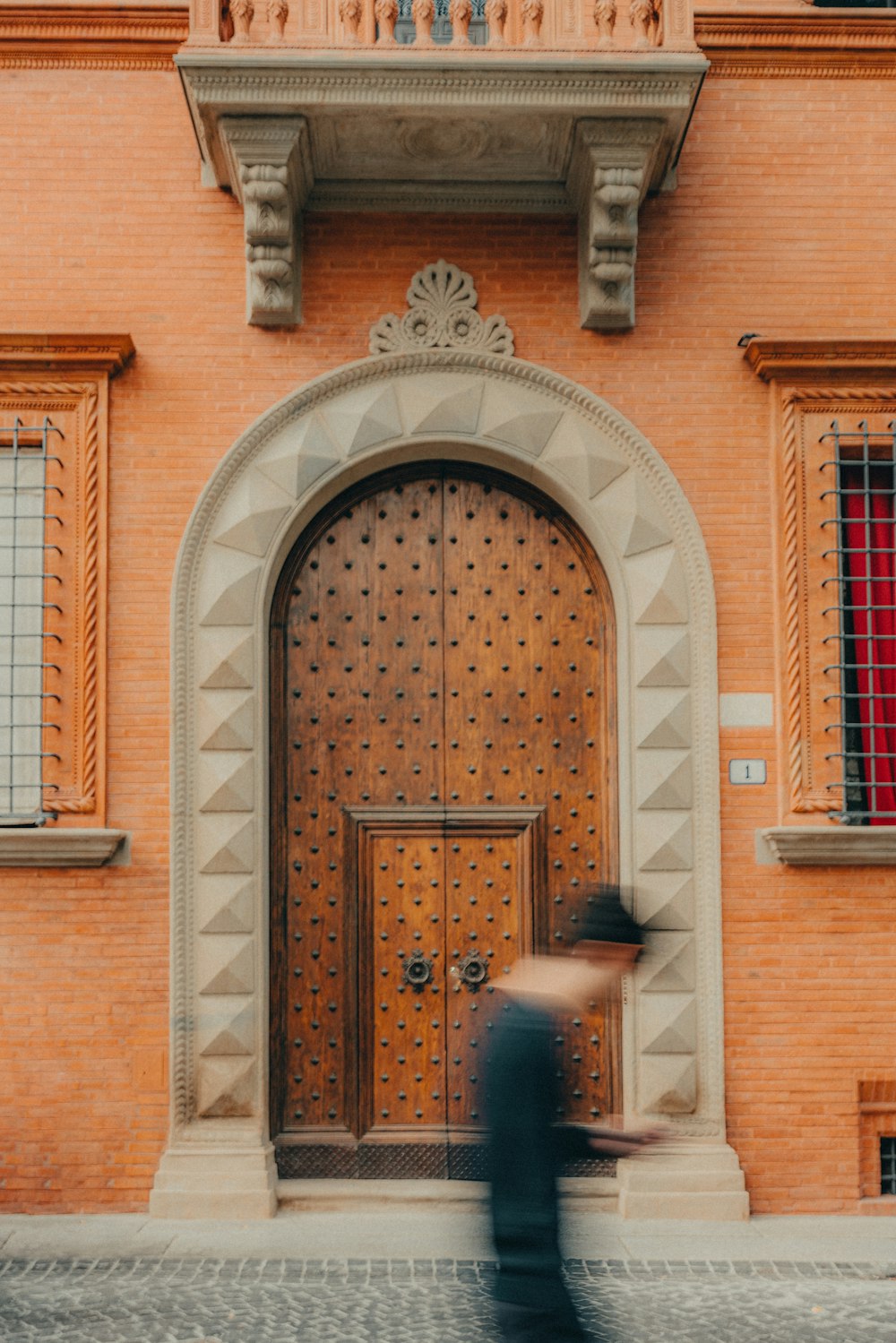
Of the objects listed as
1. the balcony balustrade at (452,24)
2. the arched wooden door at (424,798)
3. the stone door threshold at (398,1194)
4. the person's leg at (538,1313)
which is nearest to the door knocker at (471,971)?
the arched wooden door at (424,798)

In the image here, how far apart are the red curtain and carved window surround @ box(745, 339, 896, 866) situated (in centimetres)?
22

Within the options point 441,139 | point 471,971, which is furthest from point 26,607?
point 441,139

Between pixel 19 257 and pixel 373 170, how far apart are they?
6.88 ft

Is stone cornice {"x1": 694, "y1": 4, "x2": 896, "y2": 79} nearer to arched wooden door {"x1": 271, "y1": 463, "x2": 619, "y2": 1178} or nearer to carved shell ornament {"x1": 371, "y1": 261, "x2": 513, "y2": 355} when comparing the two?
carved shell ornament {"x1": 371, "y1": 261, "x2": 513, "y2": 355}

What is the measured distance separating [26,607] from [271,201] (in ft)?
8.73

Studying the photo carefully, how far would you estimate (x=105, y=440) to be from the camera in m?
8.38

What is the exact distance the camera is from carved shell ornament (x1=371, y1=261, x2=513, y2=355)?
849 cm

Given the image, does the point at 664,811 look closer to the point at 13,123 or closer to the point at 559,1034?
the point at 559,1034

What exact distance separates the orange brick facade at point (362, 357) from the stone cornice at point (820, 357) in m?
0.16

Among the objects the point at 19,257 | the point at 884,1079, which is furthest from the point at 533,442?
the point at 884,1079

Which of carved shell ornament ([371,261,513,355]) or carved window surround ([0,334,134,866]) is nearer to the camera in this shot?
carved window surround ([0,334,134,866])

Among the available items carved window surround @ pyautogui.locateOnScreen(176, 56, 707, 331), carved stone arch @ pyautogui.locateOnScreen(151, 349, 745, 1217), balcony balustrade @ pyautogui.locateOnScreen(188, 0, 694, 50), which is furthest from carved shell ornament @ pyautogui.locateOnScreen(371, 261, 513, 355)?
balcony balustrade @ pyautogui.locateOnScreen(188, 0, 694, 50)

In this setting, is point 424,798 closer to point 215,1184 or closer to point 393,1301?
point 215,1184

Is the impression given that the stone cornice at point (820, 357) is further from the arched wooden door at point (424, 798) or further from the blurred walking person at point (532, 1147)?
the blurred walking person at point (532, 1147)
